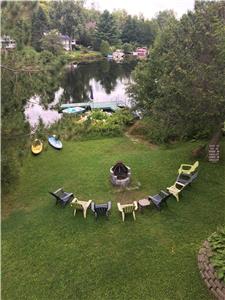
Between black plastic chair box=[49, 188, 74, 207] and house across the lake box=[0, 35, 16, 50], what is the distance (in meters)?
6.10

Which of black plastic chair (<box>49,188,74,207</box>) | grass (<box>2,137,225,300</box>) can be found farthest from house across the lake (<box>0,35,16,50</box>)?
grass (<box>2,137,225,300</box>)

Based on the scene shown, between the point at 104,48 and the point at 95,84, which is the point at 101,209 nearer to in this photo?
the point at 95,84

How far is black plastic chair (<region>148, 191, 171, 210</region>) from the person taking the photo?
14.4m

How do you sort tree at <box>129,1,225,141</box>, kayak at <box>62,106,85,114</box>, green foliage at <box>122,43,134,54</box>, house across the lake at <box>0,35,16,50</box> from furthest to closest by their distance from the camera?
1. green foliage at <box>122,43,134,54</box>
2. kayak at <box>62,106,85,114</box>
3. tree at <box>129,1,225,141</box>
4. house across the lake at <box>0,35,16,50</box>

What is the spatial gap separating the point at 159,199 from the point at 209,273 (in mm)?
4319

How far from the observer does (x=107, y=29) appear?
84688 mm

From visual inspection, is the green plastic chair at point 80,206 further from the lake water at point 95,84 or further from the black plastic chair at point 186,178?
the lake water at point 95,84

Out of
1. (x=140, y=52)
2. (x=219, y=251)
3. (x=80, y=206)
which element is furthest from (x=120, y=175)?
(x=140, y=52)

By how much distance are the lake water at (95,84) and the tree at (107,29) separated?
9114 millimetres

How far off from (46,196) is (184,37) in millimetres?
10031

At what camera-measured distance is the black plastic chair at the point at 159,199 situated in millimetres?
14422

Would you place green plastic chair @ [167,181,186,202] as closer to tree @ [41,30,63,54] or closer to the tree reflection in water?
tree @ [41,30,63,54]

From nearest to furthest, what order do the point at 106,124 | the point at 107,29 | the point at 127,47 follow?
the point at 106,124, the point at 127,47, the point at 107,29

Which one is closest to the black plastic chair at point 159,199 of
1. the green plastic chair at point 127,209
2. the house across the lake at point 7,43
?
the green plastic chair at point 127,209
